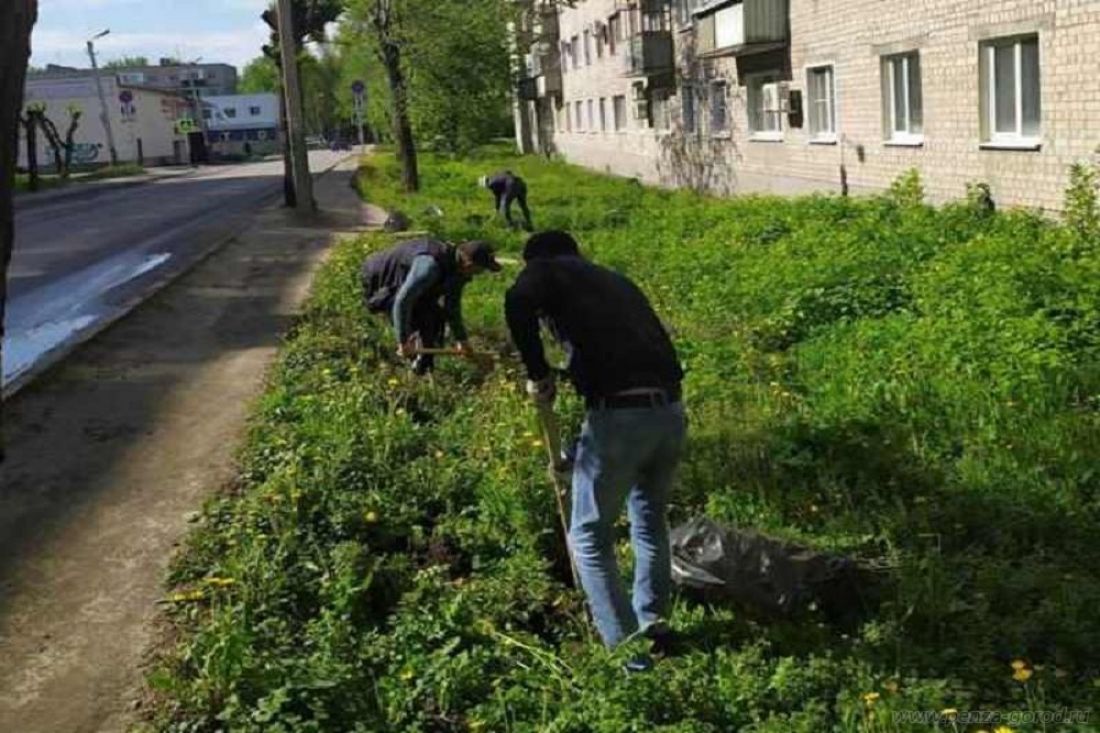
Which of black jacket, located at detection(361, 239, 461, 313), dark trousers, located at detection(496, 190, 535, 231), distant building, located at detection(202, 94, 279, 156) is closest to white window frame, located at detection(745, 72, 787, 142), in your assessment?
dark trousers, located at detection(496, 190, 535, 231)

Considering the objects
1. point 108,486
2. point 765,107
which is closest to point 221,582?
point 108,486

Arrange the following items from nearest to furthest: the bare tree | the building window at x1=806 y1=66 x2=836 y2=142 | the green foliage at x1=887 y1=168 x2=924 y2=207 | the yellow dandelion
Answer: the yellow dandelion → the green foliage at x1=887 y1=168 x2=924 y2=207 → the building window at x1=806 y1=66 x2=836 y2=142 → the bare tree

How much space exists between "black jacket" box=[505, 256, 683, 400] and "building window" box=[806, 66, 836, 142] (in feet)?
50.6

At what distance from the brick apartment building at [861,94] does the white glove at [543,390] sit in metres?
9.08

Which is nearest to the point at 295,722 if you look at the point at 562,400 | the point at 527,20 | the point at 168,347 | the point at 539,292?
the point at 539,292

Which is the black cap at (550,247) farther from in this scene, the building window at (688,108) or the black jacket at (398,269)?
the building window at (688,108)

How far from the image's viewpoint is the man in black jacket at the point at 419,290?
7434 millimetres

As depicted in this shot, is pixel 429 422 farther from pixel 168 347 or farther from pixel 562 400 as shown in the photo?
pixel 168 347

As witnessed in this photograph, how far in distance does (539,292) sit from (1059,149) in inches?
379

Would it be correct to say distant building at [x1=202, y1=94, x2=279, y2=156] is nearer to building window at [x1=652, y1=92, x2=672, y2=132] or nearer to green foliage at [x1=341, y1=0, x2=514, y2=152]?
green foliage at [x1=341, y1=0, x2=514, y2=152]

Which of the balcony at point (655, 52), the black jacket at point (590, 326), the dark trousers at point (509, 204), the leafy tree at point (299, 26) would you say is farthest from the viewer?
the balcony at point (655, 52)

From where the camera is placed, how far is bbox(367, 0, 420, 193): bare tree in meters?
30.6

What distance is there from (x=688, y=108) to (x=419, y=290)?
21063 mm

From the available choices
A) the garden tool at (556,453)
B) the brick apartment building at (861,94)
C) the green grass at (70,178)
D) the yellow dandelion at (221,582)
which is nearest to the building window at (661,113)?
the brick apartment building at (861,94)
